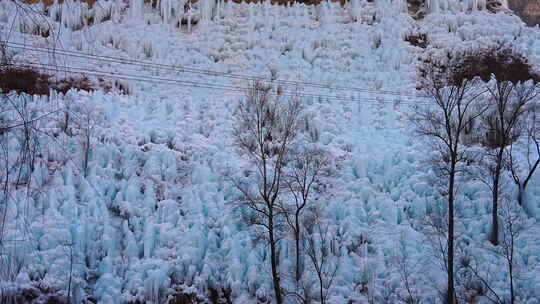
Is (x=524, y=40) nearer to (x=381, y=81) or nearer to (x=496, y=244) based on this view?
(x=381, y=81)

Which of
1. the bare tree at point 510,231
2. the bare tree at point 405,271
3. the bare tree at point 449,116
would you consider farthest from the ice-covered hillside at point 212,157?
the bare tree at point 449,116

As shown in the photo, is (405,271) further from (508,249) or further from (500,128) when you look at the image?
(500,128)

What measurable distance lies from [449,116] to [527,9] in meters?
14.7

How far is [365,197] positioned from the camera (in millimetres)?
10672

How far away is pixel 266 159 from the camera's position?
11773mm

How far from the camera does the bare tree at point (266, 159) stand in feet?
29.9

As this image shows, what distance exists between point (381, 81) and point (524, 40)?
24.3 feet

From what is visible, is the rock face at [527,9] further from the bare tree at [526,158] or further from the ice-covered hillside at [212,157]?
the bare tree at [526,158]

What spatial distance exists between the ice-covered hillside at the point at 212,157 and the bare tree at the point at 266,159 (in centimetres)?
39

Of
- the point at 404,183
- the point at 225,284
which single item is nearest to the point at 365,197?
the point at 404,183

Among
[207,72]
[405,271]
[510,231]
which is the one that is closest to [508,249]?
[510,231]

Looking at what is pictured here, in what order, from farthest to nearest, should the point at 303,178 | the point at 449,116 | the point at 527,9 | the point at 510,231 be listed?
the point at 527,9 < the point at 303,178 < the point at 449,116 < the point at 510,231

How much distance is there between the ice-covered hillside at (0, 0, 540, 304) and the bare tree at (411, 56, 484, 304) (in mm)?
492

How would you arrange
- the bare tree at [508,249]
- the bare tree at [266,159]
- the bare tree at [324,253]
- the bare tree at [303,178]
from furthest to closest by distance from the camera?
the bare tree at [303,178], the bare tree at [266,159], the bare tree at [324,253], the bare tree at [508,249]
